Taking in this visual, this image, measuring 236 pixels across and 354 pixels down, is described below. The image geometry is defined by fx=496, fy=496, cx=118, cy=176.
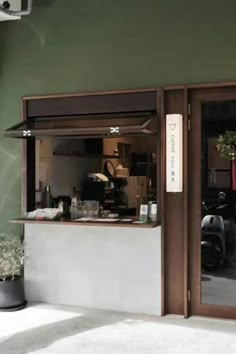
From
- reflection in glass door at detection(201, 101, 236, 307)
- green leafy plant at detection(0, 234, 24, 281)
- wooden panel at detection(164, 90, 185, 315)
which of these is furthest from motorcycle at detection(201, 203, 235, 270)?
green leafy plant at detection(0, 234, 24, 281)

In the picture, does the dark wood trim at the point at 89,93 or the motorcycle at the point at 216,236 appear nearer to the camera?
the motorcycle at the point at 216,236

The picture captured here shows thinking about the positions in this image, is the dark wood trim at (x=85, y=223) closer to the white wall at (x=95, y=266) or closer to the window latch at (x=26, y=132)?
the white wall at (x=95, y=266)

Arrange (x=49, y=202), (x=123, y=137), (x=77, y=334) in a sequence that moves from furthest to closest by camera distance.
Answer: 1. (x=49, y=202)
2. (x=123, y=137)
3. (x=77, y=334)

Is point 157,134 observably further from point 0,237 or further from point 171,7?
point 0,237

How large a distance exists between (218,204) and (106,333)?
5.31ft

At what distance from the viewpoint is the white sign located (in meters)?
4.80

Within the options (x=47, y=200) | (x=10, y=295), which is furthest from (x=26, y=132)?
(x=10, y=295)

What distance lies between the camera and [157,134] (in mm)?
4949

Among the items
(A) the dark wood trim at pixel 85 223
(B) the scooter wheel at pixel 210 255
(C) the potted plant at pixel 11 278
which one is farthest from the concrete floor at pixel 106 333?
(A) the dark wood trim at pixel 85 223

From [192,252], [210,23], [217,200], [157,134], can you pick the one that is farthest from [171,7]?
[192,252]

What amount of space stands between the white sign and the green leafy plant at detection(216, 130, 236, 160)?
39cm

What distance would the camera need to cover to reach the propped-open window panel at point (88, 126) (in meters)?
4.77

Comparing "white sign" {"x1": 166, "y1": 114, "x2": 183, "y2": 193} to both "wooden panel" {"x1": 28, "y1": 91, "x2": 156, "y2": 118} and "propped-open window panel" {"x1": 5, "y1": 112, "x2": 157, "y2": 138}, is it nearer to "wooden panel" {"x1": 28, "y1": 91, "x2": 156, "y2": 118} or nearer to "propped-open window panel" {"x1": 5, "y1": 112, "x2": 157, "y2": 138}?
"propped-open window panel" {"x1": 5, "y1": 112, "x2": 157, "y2": 138}

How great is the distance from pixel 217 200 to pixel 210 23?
1.70m
